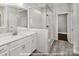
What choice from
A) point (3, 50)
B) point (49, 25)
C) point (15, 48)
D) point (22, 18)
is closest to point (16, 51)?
point (15, 48)

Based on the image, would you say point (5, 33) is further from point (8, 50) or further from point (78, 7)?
point (78, 7)

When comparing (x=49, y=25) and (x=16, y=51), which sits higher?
(x=49, y=25)

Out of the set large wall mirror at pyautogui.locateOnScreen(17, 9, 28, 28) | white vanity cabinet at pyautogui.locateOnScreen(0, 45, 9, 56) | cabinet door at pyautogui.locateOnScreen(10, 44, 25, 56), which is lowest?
cabinet door at pyautogui.locateOnScreen(10, 44, 25, 56)

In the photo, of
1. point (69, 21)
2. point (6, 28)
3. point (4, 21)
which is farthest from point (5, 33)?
point (69, 21)

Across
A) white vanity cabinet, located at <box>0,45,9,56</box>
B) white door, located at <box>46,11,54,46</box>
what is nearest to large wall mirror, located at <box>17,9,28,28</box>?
white door, located at <box>46,11,54,46</box>

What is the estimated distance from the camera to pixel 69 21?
379cm

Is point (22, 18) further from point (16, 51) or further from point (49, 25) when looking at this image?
point (16, 51)

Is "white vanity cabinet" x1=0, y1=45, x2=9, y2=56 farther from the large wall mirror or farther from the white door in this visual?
the white door

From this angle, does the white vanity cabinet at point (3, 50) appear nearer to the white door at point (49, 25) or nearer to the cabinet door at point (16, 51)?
the cabinet door at point (16, 51)

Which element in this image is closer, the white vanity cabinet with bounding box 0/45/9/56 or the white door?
the white vanity cabinet with bounding box 0/45/9/56

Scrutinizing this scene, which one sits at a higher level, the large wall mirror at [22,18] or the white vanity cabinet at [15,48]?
the large wall mirror at [22,18]

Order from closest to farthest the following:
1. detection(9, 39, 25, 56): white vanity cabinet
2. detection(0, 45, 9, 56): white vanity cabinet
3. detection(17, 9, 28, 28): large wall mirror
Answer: detection(0, 45, 9, 56): white vanity cabinet → detection(9, 39, 25, 56): white vanity cabinet → detection(17, 9, 28, 28): large wall mirror

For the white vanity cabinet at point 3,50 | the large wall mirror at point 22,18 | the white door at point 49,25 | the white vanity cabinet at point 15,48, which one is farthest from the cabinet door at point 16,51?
the white door at point 49,25

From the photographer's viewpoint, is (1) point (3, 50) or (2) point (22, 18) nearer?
(1) point (3, 50)
